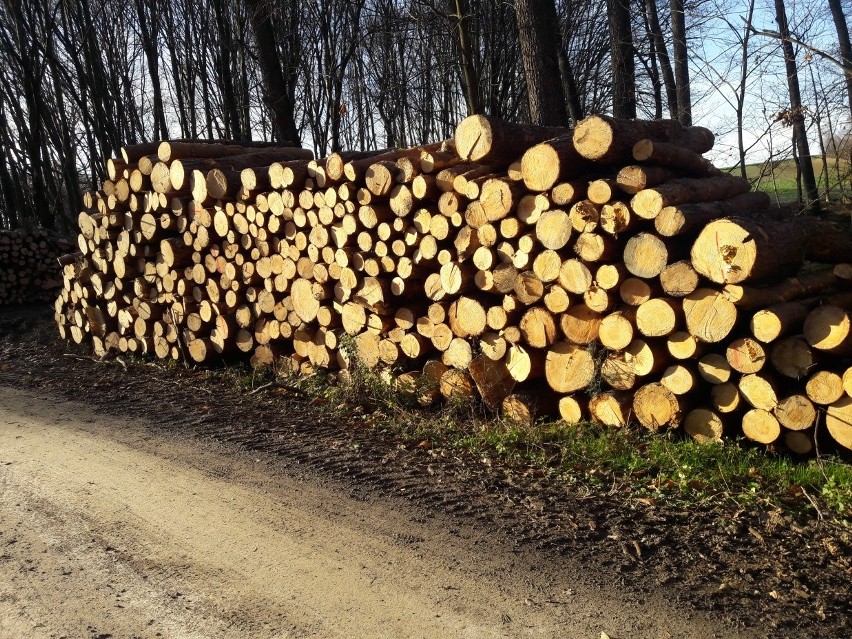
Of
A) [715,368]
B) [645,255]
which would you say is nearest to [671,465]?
[715,368]

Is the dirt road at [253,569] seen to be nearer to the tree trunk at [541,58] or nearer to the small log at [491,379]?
the small log at [491,379]

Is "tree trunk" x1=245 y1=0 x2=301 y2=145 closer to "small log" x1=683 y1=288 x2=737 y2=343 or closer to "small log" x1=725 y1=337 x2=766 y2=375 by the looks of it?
"small log" x1=683 y1=288 x2=737 y2=343

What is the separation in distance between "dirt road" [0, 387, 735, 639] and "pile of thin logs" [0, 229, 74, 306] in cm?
1053

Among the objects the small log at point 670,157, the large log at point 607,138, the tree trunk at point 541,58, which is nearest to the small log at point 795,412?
the small log at point 670,157

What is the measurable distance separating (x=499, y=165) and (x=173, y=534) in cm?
377

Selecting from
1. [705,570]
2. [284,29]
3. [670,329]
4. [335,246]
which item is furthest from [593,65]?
[705,570]

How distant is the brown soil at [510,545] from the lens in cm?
320

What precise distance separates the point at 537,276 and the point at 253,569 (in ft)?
9.98

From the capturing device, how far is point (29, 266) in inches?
574

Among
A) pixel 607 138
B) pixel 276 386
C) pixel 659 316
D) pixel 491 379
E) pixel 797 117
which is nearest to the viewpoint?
pixel 659 316

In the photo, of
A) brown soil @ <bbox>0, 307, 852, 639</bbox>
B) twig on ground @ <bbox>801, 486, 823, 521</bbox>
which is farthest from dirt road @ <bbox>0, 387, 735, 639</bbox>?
twig on ground @ <bbox>801, 486, 823, 521</bbox>

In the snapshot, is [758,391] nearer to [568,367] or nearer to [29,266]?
[568,367]

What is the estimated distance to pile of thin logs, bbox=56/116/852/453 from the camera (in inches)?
188

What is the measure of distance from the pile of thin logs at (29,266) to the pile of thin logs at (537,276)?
7.71 metres
